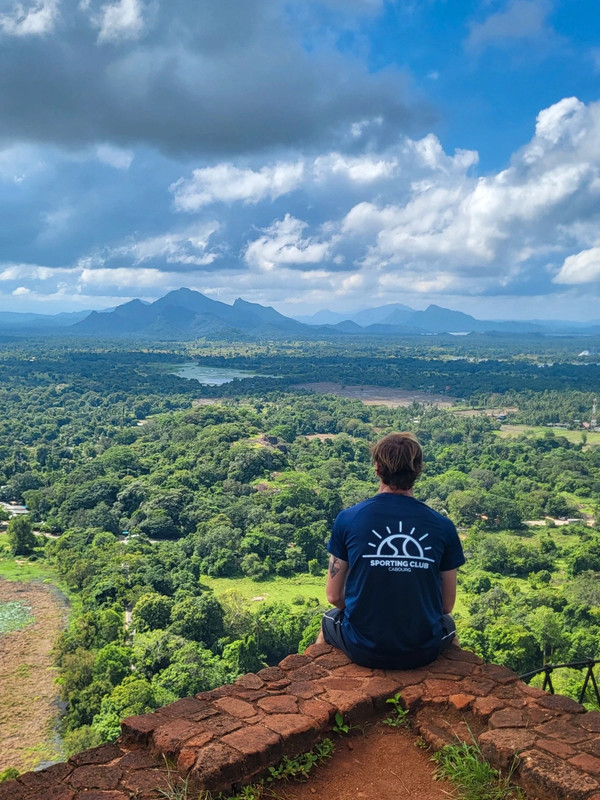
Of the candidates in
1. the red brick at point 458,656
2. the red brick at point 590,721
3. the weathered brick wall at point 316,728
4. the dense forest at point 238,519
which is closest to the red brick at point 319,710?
the weathered brick wall at point 316,728

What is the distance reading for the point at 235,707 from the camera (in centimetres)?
421

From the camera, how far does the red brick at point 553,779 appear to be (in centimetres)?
333

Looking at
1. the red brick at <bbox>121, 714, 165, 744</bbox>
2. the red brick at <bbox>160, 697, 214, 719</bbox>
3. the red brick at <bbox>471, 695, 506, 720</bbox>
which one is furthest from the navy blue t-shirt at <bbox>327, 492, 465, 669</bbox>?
the red brick at <bbox>121, 714, 165, 744</bbox>

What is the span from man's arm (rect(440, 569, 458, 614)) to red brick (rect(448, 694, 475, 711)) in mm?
570

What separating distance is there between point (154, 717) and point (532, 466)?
173 ft

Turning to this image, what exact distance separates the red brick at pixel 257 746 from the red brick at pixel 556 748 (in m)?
1.53

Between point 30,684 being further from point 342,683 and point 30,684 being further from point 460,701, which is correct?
point 460,701

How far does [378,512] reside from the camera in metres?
4.34

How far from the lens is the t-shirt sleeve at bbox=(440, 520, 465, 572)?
438 cm

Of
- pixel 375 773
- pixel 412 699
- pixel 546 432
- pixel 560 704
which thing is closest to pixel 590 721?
pixel 560 704

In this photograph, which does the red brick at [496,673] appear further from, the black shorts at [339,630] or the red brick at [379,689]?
the red brick at [379,689]

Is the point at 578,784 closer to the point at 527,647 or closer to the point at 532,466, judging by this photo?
the point at 527,647

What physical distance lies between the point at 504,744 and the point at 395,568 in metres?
1.17

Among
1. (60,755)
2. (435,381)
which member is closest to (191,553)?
(60,755)
